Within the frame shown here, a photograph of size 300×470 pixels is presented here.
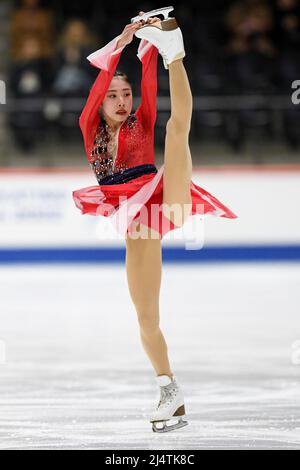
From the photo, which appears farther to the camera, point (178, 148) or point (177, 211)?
point (177, 211)

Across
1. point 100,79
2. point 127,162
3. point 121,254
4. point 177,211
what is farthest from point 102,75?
point 121,254

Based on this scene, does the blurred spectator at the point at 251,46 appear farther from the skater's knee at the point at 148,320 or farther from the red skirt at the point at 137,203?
the skater's knee at the point at 148,320

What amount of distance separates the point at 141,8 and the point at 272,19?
1.43 meters

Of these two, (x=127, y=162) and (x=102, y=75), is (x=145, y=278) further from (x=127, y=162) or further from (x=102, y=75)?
(x=102, y=75)

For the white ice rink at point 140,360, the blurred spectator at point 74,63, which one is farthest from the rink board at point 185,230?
the blurred spectator at point 74,63

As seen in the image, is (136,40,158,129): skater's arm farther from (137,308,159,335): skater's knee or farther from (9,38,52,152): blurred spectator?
(9,38,52,152): blurred spectator

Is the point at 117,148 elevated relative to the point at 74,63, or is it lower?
lower

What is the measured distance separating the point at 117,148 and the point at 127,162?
0.06 m

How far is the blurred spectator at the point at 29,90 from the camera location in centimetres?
952

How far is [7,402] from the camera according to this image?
14.2ft

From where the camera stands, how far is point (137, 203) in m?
3.57

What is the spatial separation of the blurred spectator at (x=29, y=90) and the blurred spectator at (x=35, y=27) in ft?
0.24
